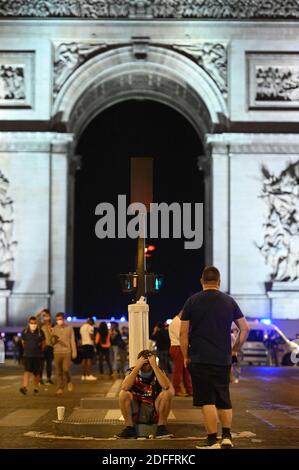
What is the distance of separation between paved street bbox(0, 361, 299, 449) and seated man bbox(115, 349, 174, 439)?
0.39 metres

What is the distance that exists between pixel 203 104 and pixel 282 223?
6088 mm

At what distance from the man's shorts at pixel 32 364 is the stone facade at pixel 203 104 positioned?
1691 centimetres

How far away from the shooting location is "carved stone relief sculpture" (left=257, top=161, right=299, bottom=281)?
42.3 metres

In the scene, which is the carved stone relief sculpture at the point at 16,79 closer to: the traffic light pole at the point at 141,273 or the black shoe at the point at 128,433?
→ the traffic light pole at the point at 141,273

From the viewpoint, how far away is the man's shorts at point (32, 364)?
24.4 metres

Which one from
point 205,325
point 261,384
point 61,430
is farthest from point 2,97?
point 205,325

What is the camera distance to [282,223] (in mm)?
42531

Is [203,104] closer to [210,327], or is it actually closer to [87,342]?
[87,342]

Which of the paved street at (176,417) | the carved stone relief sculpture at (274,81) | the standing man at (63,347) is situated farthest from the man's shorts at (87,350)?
the carved stone relief sculpture at (274,81)

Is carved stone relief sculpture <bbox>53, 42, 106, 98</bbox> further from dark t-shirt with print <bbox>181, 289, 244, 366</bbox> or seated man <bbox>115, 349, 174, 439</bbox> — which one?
dark t-shirt with print <bbox>181, 289, 244, 366</bbox>

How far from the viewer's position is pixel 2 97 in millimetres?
42844

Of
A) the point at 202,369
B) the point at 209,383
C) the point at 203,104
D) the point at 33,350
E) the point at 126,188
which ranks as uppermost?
the point at 203,104

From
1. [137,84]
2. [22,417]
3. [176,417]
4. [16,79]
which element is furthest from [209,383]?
[137,84]

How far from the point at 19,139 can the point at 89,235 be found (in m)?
16.1
